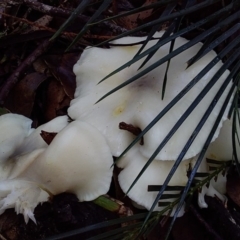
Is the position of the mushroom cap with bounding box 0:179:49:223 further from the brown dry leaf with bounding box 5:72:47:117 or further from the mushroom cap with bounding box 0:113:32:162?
the brown dry leaf with bounding box 5:72:47:117

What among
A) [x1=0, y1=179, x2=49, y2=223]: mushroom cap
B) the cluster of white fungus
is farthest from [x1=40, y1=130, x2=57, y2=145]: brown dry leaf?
[x1=0, y1=179, x2=49, y2=223]: mushroom cap

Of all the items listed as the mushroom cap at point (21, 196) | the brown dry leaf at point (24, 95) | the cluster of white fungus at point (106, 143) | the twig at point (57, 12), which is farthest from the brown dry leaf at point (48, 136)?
the twig at point (57, 12)

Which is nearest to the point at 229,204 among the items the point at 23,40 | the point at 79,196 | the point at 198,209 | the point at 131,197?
the point at 198,209

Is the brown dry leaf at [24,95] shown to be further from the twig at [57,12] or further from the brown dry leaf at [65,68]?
the twig at [57,12]

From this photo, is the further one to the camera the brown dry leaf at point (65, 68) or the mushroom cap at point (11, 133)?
the brown dry leaf at point (65, 68)

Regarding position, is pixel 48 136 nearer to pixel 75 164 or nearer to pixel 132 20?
pixel 75 164

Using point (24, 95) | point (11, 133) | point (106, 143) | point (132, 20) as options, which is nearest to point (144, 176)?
point (106, 143)
